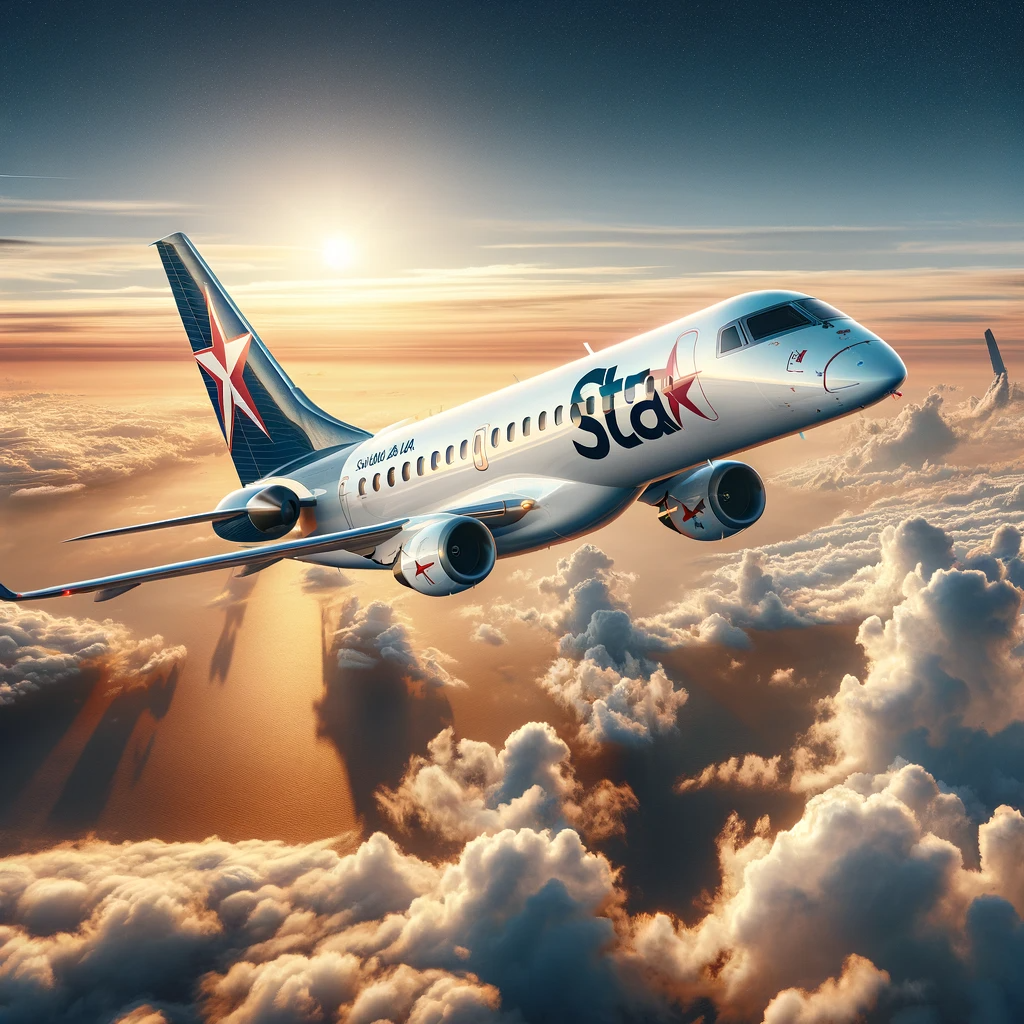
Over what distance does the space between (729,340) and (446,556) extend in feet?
34.6

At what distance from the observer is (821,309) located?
79.8 ft

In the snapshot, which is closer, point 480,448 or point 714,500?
point 480,448

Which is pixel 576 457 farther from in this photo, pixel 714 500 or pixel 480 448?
pixel 714 500

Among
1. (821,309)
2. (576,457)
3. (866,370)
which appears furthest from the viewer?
(576,457)

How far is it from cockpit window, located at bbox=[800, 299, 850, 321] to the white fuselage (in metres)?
0.27

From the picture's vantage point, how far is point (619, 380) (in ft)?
88.2

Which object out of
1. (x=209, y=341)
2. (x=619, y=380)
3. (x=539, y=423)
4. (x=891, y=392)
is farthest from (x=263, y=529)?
(x=891, y=392)

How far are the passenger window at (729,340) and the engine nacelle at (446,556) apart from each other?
29.7 ft

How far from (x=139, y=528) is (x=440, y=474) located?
11647mm

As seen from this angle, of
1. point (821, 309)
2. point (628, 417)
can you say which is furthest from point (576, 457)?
point (821, 309)

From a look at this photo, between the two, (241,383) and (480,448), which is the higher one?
(241,383)

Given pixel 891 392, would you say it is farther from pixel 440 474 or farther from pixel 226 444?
pixel 226 444

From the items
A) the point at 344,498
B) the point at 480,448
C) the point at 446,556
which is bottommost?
the point at 446,556

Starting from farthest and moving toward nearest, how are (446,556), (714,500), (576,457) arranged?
1. (714,500)
2. (576,457)
3. (446,556)
